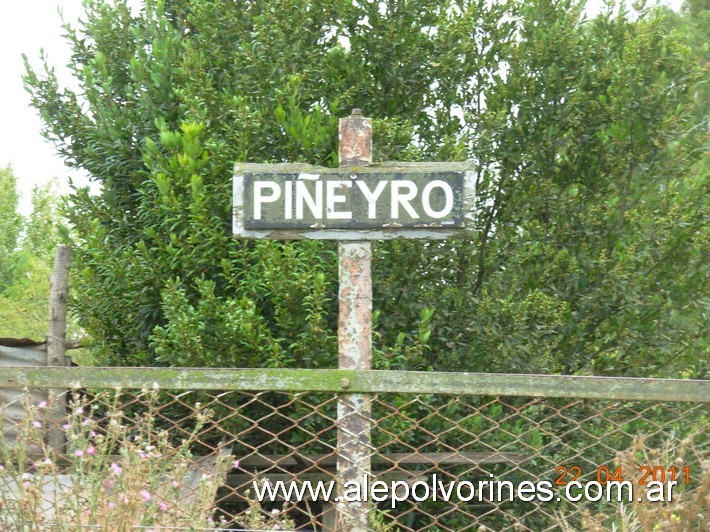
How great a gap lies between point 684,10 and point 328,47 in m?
18.4

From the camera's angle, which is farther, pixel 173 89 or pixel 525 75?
pixel 525 75

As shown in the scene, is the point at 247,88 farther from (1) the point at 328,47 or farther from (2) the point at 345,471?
(2) the point at 345,471

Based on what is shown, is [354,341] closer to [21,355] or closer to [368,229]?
[368,229]

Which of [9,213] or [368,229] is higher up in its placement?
[9,213]

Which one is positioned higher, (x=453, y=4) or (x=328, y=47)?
(x=453, y=4)

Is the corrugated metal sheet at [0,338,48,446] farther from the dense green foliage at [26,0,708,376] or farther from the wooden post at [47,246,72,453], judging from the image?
the dense green foliage at [26,0,708,376]

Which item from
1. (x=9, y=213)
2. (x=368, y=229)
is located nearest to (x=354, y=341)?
(x=368, y=229)

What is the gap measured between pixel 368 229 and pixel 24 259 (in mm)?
26379

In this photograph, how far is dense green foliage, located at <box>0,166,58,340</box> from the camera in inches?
854

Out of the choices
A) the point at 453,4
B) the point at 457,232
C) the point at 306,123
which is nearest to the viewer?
the point at 457,232

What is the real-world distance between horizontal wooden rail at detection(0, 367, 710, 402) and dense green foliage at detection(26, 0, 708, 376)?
237cm

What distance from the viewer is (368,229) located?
12.1ft

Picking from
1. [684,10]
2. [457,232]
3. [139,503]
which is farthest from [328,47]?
[684,10]

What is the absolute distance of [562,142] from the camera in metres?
6.46
